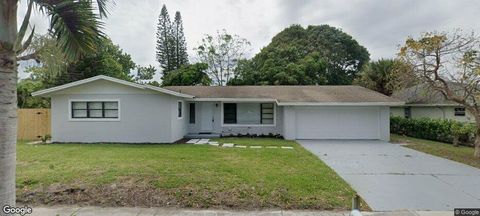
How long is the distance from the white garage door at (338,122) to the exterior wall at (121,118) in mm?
7168

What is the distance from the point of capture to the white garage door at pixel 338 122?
1678cm

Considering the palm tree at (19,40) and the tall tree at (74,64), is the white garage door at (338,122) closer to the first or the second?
the tall tree at (74,64)

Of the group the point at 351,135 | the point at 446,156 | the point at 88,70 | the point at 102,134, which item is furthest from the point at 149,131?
the point at 88,70

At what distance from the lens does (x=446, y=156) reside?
11383mm

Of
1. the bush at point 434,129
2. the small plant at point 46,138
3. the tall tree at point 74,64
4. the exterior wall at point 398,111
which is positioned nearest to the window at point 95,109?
the tall tree at point 74,64

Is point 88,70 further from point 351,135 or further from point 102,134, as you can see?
point 351,135

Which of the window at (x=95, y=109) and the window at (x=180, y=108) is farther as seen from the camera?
the window at (x=180, y=108)

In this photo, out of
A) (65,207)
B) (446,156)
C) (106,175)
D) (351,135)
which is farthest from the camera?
(351,135)

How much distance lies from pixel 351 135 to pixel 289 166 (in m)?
9.50

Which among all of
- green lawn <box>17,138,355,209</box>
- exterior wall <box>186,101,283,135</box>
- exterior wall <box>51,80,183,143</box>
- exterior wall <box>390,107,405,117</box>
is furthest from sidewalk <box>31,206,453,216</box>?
exterior wall <box>390,107,405,117</box>

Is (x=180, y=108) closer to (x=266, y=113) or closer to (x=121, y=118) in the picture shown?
(x=121, y=118)

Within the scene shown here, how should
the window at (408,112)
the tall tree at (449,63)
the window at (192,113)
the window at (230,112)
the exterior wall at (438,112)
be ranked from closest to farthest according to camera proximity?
the tall tree at (449,63)
the window at (230,112)
the window at (192,113)
the exterior wall at (438,112)
the window at (408,112)

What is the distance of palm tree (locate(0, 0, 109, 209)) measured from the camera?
10.5 ft

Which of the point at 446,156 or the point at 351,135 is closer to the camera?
the point at 446,156
